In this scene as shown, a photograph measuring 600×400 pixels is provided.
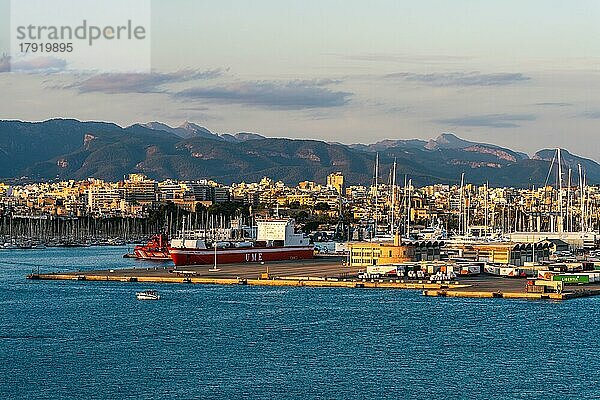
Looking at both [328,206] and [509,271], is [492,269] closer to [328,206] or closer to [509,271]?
[509,271]

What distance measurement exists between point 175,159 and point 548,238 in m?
148

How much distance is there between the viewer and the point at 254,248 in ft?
148

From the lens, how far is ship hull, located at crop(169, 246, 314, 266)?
142 feet

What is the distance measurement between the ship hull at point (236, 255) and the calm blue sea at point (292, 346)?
986 cm

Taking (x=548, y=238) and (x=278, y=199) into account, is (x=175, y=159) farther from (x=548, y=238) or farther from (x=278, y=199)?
(x=548, y=238)

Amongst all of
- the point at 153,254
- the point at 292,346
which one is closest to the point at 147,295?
the point at 292,346

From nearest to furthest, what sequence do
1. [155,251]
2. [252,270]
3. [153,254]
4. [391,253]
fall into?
[391,253] < [252,270] < [153,254] < [155,251]

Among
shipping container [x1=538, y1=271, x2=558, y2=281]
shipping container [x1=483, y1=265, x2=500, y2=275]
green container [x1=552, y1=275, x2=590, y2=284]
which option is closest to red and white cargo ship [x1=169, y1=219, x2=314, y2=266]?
shipping container [x1=483, y1=265, x2=500, y2=275]

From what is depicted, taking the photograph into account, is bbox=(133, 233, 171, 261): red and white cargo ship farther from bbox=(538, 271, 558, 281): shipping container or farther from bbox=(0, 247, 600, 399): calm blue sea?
bbox=(538, 271, 558, 281): shipping container

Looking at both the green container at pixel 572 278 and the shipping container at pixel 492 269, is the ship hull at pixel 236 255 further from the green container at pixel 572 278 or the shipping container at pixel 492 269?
the green container at pixel 572 278

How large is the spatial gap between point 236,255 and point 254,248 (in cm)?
104

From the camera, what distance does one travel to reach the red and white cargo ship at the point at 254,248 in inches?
1714

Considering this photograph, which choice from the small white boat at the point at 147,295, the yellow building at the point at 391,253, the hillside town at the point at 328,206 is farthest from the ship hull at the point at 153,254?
the small white boat at the point at 147,295

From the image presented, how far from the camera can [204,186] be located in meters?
121
